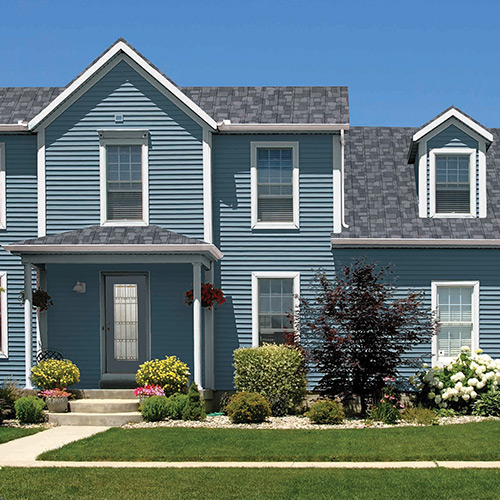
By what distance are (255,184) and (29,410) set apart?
22.2 feet

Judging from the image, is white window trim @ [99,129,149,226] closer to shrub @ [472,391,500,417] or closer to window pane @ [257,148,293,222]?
window pane @ [257,148,293,222]

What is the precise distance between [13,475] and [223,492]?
2902 mm

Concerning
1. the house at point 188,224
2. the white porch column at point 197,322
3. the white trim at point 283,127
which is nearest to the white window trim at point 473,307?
the house at point 188,224

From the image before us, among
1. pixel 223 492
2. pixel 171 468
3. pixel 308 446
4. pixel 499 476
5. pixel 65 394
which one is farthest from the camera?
pixel 65 394

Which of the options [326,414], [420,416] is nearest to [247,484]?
[326,414]

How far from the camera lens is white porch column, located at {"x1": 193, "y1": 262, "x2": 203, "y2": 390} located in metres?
17.5

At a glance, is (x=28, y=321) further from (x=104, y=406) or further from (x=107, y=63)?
(x=107, y=63)

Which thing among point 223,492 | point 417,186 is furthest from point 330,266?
point 223,492

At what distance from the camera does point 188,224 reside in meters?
19.0

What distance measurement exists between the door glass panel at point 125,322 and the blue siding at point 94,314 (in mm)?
803

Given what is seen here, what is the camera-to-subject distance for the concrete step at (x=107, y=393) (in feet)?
59.4

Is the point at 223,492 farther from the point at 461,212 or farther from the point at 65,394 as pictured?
the point at 461,212

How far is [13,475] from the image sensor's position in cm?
1124

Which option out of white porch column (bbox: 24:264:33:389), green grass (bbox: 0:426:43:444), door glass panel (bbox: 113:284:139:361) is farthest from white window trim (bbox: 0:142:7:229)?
green grass (bbox: 0:426:43:444)
